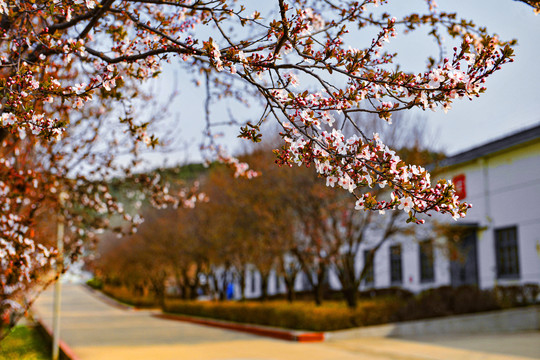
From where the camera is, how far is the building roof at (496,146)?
21016 millimetres

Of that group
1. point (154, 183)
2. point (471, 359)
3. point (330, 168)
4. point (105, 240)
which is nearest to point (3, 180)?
point (154, 183)

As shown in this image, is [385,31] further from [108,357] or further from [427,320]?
[427,320]

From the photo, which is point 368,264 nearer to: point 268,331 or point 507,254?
point 268,331

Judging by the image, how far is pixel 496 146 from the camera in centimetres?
2294

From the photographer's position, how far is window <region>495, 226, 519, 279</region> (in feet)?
73.3

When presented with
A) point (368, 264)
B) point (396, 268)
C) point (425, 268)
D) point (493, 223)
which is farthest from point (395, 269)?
point (368, 264)

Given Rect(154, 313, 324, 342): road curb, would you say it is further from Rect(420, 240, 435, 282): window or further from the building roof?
Rect(420, 240, 435, 282): window

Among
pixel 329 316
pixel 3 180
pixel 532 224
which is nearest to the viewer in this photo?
pixel 3 180

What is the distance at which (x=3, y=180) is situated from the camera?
24.8 ft

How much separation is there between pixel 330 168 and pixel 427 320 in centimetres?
1505

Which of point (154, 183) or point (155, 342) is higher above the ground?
point (154, 183)

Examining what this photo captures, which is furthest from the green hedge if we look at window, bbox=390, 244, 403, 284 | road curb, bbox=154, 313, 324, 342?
window, bbox=390, 244, 403, 284

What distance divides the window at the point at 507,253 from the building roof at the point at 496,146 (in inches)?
130

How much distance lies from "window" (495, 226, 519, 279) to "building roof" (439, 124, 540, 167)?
130 inches
